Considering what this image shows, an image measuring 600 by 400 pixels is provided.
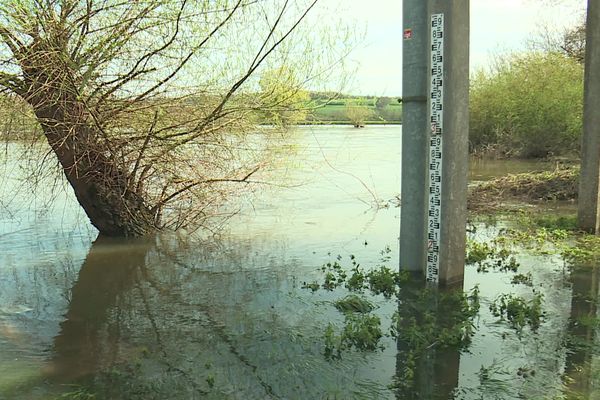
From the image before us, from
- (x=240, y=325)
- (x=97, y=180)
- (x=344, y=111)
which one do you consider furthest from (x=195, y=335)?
(x=344, y=111)

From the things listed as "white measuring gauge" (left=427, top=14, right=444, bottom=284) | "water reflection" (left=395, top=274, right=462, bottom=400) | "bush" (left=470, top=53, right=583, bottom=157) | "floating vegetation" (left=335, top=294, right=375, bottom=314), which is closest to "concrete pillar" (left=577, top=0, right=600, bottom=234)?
"white measuring gauge" (left=427, top=14, right=444, bottom=284)

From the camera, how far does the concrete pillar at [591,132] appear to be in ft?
28.7

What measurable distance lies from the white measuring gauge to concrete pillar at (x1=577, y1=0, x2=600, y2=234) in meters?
3.88

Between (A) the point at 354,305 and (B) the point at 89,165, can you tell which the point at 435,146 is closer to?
(A) the point at 354,305

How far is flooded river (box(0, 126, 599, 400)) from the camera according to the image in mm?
4078

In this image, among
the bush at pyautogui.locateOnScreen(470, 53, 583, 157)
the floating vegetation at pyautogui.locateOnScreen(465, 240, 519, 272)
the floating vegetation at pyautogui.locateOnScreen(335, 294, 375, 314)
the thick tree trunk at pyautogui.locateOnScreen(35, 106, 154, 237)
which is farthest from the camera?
the bush at pyautogui.locateOnScreen(470, 53, 583, 157)

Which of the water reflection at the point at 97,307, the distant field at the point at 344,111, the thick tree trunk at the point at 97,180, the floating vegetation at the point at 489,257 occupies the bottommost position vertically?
the water reflection at the point at 97,307

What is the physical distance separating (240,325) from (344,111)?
5647 millimetres

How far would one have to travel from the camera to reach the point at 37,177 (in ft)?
28.3

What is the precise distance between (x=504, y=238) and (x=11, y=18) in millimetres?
7157

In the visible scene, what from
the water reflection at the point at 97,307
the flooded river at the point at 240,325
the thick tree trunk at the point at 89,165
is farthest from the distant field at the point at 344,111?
the water reflection at the point at 97,307

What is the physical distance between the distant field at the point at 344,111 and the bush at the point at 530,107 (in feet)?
46.0

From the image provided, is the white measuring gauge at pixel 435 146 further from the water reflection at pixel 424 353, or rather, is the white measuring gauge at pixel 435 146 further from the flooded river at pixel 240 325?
the flooded river at pixel 240 325

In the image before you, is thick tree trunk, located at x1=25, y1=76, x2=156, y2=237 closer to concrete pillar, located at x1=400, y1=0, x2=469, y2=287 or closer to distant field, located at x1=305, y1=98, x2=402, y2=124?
distant field, located at x1=305, y1=98, x2=402, y2=124
